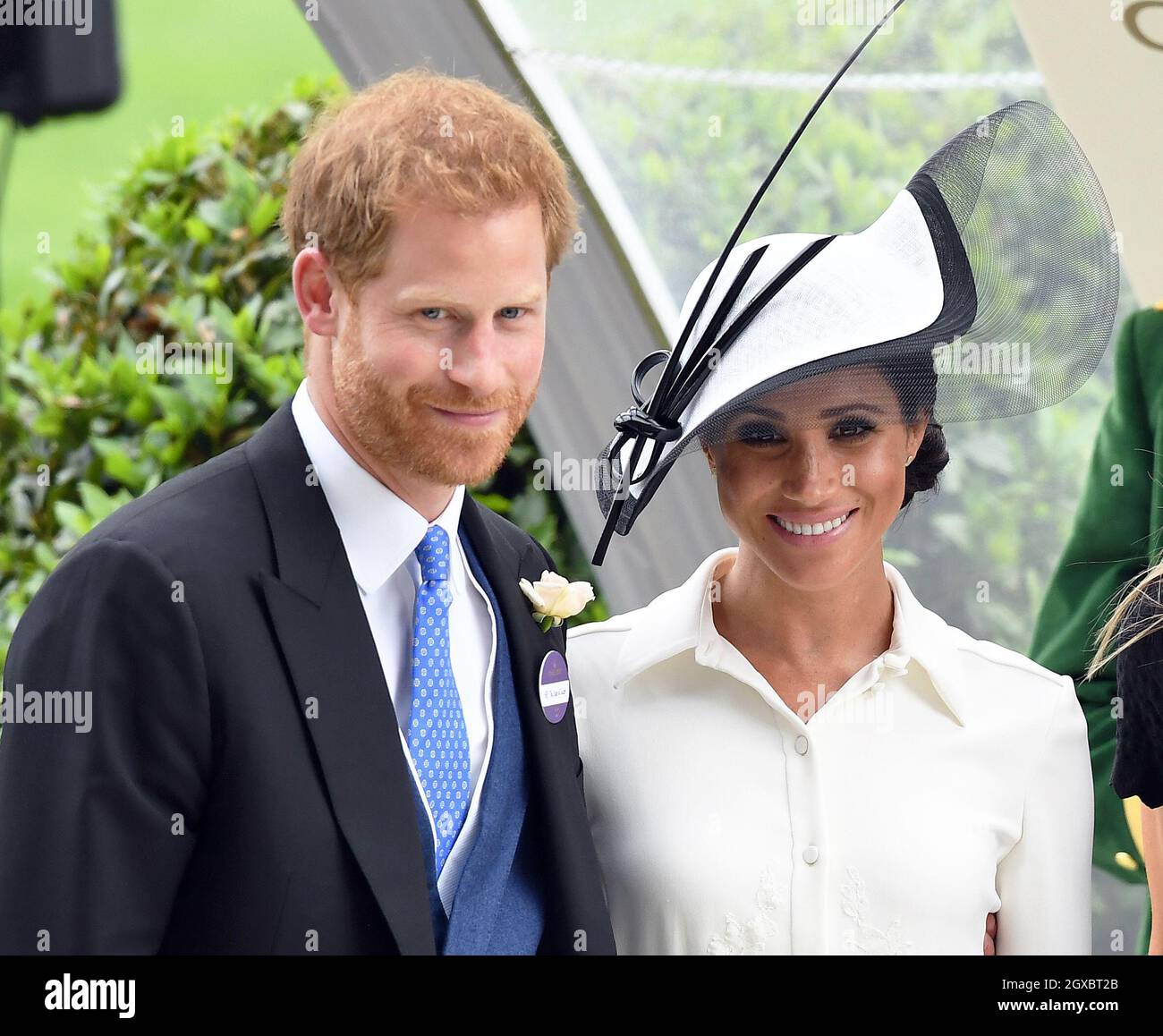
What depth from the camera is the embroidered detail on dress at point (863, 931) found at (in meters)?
2.04

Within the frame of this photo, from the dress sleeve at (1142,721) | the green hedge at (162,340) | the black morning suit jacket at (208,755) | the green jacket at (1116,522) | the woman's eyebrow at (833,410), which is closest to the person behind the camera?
the black morning suit jacket at (208,755)

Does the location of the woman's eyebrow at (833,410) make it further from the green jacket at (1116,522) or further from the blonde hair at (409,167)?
the green jacket at (1116,522)

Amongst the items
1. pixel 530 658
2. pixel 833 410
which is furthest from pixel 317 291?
pixel 833 410

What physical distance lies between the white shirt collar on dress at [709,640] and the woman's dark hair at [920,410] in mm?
156

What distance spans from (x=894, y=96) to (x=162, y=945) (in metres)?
2.87

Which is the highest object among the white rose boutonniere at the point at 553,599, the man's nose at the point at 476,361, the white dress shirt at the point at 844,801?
the man's nose at the point at 476,361

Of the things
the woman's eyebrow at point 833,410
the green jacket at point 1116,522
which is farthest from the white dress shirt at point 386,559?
the green jacket at point 1116,522

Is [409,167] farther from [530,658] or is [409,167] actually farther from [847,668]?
[847,668]

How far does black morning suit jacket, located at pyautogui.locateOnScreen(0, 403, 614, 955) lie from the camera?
1.58 metres

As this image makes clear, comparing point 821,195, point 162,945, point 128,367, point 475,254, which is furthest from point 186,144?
point 162,945

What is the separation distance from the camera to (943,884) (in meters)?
2.05

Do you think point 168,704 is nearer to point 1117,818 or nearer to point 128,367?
point 1117,818

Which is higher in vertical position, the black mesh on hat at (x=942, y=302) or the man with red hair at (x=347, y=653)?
the black mesh on hat at (x=942, y=302)

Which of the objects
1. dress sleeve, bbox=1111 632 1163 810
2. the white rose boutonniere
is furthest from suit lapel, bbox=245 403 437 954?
dress sleeve, bbox=1111 632 1163 810
